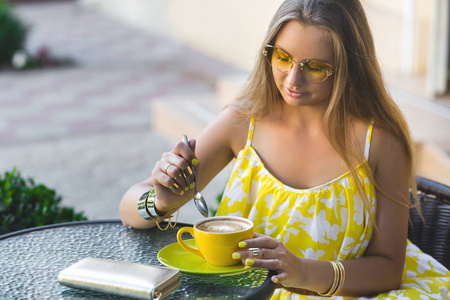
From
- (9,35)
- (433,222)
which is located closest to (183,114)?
(433,222)

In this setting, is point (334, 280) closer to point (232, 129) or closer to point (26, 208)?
point (232, 129)

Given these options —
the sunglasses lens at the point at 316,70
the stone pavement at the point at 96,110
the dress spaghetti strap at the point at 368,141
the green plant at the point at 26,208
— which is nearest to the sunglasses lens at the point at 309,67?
the sunglasses lens at the point at 316,70

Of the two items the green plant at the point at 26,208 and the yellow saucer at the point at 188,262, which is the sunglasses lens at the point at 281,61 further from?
the green plant at the point at 26,208

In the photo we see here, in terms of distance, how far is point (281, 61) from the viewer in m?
1.74

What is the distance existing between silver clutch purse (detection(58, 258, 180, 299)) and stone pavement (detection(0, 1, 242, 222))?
2.61 metres

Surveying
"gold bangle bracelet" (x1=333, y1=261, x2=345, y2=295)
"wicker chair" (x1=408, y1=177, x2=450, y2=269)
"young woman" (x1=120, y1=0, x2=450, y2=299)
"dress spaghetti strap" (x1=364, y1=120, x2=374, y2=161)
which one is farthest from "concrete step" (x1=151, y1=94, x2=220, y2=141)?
"gold bangle bracelet" (x1=333, y1=261, x2=345, y2=295)

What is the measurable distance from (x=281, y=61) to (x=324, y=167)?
12.9 inches

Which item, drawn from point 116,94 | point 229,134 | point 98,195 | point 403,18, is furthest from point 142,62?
point 229,134

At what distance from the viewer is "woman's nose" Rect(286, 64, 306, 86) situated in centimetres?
171

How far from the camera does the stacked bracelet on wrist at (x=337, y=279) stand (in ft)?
5.44

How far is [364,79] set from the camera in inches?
71.4

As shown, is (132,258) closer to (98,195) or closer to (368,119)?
(368,119)

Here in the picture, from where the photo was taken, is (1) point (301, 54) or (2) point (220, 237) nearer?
(2) point (220, 237)

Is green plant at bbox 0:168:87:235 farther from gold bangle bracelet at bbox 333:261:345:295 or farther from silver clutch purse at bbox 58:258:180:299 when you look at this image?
gold bangle bracelet at bbox 333:261:345:295
